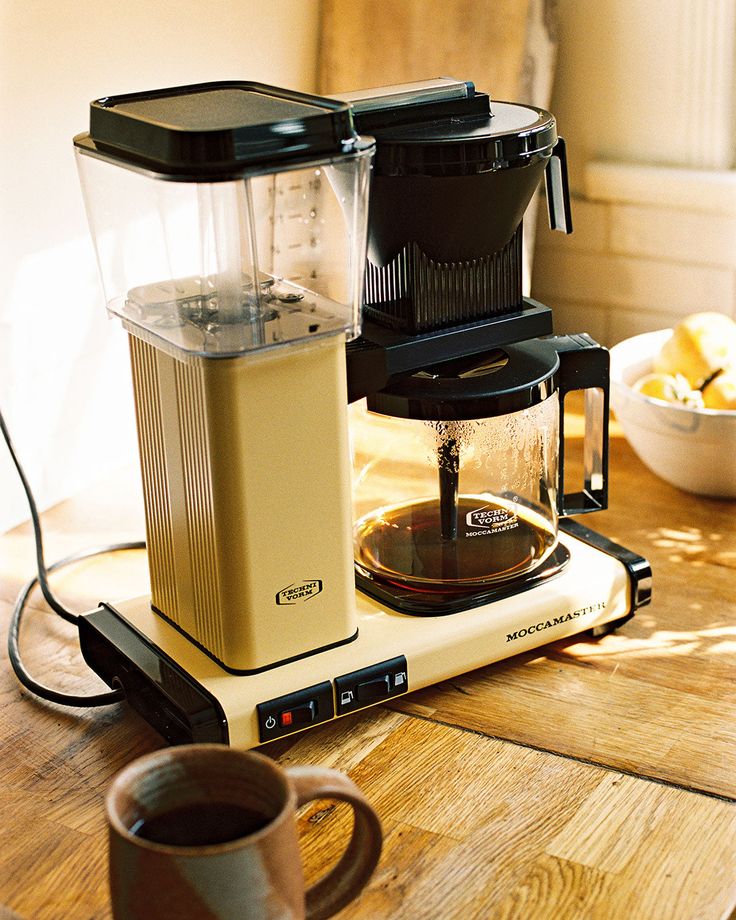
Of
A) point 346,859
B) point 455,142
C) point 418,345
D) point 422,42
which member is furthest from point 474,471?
point 422,42

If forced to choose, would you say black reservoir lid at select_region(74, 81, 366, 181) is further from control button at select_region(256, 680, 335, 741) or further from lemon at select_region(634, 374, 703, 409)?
lemon at select_region(634, 374, 703, 409)

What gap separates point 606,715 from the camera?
80 cm

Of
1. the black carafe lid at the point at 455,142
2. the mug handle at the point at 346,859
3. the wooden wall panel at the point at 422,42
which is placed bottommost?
the mug handle at the point at 346,859

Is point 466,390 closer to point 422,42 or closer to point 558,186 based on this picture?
point 558,186

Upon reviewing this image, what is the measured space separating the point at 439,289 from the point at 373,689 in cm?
26

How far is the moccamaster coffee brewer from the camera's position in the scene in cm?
67

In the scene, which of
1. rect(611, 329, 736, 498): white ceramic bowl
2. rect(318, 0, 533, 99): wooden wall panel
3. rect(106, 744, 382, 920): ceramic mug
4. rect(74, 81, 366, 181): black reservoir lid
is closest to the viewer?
rect(106, 744, 382, 920): ceramic mug

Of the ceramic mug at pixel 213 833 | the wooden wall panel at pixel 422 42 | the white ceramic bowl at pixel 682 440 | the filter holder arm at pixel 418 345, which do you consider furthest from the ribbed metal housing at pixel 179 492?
the wooden wall panel at pixel 422 42

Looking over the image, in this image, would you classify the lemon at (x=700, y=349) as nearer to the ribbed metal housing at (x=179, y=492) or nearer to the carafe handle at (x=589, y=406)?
the carafe handle at (x=589, y=406)

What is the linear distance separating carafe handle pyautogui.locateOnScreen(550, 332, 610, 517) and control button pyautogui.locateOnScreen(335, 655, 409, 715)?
0.19m

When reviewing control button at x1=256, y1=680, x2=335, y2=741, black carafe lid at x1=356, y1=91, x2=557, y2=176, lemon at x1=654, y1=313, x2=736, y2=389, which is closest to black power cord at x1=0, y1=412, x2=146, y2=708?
control button at x1=256, y1=680, x2=335, y2=741

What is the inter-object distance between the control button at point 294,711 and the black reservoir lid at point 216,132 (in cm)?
32

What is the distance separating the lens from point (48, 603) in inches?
36.8

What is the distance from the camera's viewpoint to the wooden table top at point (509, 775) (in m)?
0.65
